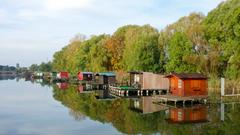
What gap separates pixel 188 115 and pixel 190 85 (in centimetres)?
943

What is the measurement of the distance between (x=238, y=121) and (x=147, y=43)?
1706 inches

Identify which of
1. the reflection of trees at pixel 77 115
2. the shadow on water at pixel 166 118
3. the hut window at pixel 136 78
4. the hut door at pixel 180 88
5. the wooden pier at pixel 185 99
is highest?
the hut window at pixel 136 78

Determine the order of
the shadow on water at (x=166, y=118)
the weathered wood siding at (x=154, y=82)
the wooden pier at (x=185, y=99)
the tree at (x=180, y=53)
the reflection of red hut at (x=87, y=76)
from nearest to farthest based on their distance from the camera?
the shadow on water at (x=166, y=118) < the wooden pier at (x=185, y=99) < the weathered wood siding at (x=154, y=82) < the tree at (x=180, y=53) < the reflection of red hut at (x=87, y=76)

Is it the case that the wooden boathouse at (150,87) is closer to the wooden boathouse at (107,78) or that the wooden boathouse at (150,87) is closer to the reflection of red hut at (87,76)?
the wooden boathouse at (107,78)

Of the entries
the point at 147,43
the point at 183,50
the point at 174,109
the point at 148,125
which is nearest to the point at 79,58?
the point at 147,43

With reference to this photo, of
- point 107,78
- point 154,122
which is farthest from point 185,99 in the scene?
point 107,78

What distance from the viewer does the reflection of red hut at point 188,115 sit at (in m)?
28.3

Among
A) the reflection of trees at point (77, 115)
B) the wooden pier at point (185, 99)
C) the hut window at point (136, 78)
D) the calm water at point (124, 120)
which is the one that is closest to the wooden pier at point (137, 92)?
the hut window at point (136, 78)

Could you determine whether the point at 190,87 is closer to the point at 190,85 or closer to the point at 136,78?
the point at 190,85

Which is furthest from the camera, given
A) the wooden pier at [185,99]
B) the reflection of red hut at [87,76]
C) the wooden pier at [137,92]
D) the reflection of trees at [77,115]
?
the reflection of red hut at [87,76]

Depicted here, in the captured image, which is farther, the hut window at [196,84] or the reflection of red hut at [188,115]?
the hut window at [196,84]

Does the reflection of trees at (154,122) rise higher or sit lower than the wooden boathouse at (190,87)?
lower

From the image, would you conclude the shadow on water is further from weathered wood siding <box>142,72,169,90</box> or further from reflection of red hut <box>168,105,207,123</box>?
weathered wood siding <box>142,72,169,90</box>

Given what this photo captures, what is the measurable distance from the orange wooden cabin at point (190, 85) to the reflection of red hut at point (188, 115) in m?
3.90
